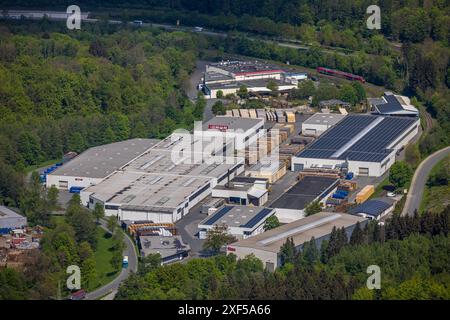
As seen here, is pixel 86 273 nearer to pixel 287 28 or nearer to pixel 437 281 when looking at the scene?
pixel 437 281

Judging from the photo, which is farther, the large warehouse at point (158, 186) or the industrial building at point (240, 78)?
the industrial building at point (240, 78)

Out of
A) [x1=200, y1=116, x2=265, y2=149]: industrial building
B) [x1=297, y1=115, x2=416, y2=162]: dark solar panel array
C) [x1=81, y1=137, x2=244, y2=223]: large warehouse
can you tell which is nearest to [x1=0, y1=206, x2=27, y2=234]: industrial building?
[x1=81, y1=137, x2=244, y2=223]: large warehouse

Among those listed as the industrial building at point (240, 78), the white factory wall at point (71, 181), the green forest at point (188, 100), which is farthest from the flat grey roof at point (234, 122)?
the white factory wall at point (71, 181)

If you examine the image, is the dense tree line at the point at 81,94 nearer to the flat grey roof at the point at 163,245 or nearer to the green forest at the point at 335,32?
the green forest at the point at 335,32

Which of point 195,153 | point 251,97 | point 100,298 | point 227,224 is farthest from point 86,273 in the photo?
point 251,97

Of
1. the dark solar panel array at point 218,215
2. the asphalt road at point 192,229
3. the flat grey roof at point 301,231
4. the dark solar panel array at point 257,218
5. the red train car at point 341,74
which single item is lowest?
the red train car at point 341,74
